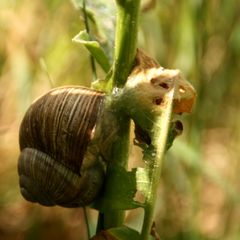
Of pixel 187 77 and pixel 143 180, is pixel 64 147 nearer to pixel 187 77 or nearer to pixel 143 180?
pixel 143 180

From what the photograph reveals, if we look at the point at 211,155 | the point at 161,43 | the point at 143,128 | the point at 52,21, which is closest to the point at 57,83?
the point at 52,21

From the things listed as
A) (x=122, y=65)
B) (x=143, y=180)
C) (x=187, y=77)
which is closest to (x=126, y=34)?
(x=122, y=65)

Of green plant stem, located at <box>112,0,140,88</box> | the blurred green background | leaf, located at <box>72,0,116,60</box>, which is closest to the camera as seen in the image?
green plant stem, located at <box>112,0,140,88</box>

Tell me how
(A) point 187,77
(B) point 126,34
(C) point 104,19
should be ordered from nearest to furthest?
(B) point 126,34, (C) point 104,19, (A) point 187,77

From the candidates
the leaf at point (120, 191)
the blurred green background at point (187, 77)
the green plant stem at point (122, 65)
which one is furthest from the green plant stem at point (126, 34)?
the blurred green background at point (187, 77)

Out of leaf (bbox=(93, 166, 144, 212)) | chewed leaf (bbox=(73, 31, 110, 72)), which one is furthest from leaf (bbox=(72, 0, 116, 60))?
leaf (bbox=(93, 166, 144, 212))

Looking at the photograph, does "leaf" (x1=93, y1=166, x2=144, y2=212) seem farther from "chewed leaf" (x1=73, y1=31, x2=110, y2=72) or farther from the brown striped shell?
"chewed leaf" (x1=73, y1=31, x2=110, y2=72)
